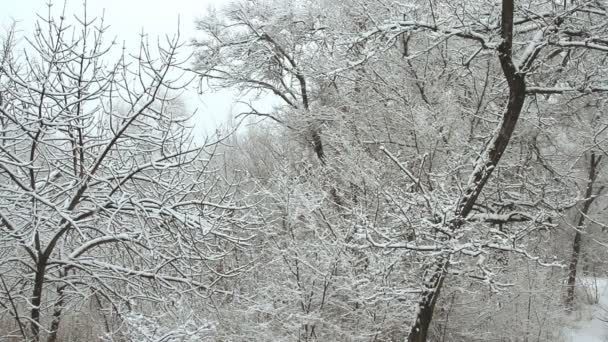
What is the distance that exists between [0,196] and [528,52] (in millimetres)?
5878

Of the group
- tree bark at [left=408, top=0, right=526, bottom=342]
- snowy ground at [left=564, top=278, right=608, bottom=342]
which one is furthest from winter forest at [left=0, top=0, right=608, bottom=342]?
snowy ground at [left=564, top=278, right=608, bottom=342]

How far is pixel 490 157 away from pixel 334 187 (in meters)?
3.63

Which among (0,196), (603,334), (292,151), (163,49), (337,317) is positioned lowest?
(603,334)

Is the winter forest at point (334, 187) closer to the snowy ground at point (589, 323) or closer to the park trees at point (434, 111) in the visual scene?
the park trees at point (434, 111)

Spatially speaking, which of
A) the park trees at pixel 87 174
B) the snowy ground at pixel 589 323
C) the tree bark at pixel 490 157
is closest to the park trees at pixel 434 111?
the tree bark at pixel 490 157

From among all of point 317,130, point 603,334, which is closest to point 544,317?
point 603,334

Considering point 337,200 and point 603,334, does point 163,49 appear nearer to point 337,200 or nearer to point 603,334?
point 337,200

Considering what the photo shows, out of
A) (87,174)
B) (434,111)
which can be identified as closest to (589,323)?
(434,111)

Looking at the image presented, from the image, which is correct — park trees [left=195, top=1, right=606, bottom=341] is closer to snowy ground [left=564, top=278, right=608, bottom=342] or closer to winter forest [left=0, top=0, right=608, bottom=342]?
winter forest [left=0, top=0, right=608, bottom=342]

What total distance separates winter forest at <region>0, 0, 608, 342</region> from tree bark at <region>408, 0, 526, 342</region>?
0.07 ft

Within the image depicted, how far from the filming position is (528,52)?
5.94m

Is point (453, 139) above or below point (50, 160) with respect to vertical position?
above

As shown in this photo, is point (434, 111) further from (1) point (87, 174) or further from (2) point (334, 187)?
(1) point (87, 174)

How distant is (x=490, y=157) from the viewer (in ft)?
20.9
